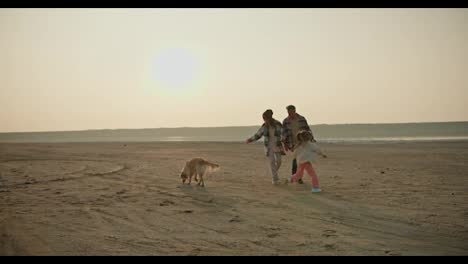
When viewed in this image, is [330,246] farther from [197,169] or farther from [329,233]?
[197,169]

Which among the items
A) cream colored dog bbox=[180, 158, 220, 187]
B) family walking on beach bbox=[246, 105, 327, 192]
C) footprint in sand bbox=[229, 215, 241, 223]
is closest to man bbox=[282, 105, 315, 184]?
family walking on beach bbox=[246, 105, 327, 192]

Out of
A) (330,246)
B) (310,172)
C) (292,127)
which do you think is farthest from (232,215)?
(292,127)

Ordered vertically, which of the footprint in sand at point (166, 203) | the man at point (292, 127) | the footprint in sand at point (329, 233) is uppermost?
the man at point (292, 127)

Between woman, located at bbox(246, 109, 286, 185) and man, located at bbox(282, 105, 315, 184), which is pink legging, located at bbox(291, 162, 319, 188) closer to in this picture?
woman, located at bbox(246, 109, 286, 185)

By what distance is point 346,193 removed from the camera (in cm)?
1017

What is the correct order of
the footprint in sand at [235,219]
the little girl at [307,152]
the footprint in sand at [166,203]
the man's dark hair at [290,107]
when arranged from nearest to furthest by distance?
1. the footprint in sand at [235,219]
2. the footprint in sand at [166,203]
3. the little girl at [307,152]
4. the man's dark hair at [290,107]

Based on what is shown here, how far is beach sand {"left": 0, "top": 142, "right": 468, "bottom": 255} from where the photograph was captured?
Result: 5.84 metres

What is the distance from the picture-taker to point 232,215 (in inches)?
307

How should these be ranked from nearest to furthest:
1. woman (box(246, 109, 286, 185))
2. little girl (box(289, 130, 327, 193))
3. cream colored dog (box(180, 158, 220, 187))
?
little girl (box(289, 130, 327, 193)), woman (box(246, 109, 286, 185)), cream colored dog (box(180, 158, 220, 187))

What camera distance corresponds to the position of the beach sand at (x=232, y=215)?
5844mm

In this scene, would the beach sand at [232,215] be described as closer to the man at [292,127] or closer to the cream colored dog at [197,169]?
the cream colored dog at [197,169]

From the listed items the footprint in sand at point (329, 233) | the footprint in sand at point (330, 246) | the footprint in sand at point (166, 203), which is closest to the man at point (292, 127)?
the footprint in sand at point (166, 203)

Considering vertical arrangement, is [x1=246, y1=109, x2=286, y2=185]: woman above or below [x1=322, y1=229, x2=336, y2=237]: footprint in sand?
above
